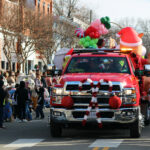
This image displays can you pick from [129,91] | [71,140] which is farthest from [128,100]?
[71,140]

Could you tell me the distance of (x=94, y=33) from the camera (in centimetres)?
2328

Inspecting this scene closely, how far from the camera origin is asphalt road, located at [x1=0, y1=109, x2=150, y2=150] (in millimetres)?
12445

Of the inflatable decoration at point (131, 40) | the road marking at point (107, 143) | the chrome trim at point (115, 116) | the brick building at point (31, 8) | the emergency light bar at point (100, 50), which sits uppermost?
the brick building at point (31, 8)

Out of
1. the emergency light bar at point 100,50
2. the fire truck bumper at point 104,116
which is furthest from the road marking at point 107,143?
the emergency light bar at point 100,50

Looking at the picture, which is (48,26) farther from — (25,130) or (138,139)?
(138,139)

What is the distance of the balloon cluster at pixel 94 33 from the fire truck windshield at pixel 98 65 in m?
7.14

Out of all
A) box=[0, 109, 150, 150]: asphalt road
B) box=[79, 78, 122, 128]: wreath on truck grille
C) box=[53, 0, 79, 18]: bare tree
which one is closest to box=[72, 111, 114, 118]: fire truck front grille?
box=[79, 78, 122, 128]: wreath on truck grille

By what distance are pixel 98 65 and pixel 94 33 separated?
27.2 feet

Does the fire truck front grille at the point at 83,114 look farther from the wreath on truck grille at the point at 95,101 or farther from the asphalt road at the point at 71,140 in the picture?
the asphalt road at the point at 71,140

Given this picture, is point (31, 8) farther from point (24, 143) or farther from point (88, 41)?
point (24, 143)

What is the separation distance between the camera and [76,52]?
1620 cm

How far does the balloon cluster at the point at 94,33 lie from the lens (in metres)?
22.8

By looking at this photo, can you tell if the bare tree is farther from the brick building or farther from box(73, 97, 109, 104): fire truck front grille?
box(73, 97, 109, 104): fire truck front grille

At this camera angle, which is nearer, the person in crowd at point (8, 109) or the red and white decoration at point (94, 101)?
the red and white decoration at point (94, 101)
